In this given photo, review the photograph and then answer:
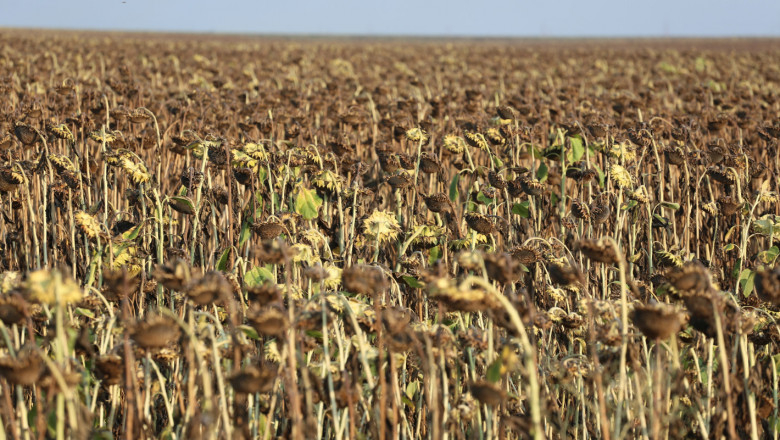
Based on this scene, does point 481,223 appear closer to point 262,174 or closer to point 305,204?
point 305,204

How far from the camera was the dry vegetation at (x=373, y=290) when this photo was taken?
5.01ft

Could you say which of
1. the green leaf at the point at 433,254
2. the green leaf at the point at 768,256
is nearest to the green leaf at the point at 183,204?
the green leaf at the point at 433,254

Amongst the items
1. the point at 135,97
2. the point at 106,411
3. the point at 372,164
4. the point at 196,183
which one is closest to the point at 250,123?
the point at 372,164

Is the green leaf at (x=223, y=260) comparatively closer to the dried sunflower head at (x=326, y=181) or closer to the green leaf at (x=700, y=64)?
the dried sunflower head at (x=326, y=181)

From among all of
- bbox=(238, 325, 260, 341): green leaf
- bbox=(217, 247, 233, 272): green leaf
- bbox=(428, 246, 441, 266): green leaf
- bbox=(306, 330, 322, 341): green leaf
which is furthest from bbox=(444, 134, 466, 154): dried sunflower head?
bbox=(238, 325, 260, 341): green leaf

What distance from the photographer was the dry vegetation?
1.53 m

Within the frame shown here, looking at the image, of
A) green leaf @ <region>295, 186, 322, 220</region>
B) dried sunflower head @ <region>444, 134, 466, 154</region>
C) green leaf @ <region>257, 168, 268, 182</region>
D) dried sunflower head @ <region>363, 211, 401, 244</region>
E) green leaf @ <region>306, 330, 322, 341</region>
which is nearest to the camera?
green leaf @ <region>306, 330, 322, 341</region>

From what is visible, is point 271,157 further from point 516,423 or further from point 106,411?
point 516,423

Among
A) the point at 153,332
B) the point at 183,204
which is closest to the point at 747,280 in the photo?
the point at 183,204

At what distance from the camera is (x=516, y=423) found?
1519 millimetres

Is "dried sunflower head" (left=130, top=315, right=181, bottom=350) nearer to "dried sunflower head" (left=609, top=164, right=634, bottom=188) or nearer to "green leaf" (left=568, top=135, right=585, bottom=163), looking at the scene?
"dried sunflower head" (left=609, top=164, right=634, bottom=188)

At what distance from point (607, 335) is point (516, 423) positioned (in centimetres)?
33

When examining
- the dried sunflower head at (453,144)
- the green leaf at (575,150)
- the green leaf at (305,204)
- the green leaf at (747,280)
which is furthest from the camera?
the green leaf at (575,150)

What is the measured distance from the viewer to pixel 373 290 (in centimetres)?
157
